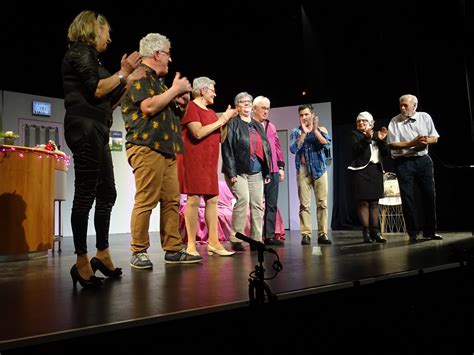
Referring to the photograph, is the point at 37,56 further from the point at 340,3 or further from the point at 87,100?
the point at 87,100

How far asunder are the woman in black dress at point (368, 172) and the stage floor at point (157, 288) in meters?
1.46

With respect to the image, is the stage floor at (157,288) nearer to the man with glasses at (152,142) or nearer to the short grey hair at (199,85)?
the man with glasses at (152,142)

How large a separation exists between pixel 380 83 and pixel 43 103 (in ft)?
18.9

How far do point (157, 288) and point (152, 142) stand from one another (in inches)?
40.8

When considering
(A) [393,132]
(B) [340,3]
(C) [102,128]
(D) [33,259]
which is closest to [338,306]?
(C) [102,128]

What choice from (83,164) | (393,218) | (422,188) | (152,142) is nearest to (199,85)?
(152,142)

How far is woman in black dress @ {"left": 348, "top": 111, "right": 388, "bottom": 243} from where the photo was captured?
4918 millimetres

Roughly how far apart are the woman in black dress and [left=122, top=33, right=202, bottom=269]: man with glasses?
256cm

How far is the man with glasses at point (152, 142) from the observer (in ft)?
9.26

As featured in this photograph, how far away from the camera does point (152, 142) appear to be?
2824mm

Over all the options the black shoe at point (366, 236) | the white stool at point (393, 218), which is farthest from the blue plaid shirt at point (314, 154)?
the white stool at point (393, 218)

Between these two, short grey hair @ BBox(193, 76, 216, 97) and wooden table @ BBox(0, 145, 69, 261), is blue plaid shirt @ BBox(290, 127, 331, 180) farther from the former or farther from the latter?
wooden table @ BBox(0, 145, 69, 261)

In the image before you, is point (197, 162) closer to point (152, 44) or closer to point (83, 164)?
point (152, 44)

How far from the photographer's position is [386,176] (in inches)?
301
